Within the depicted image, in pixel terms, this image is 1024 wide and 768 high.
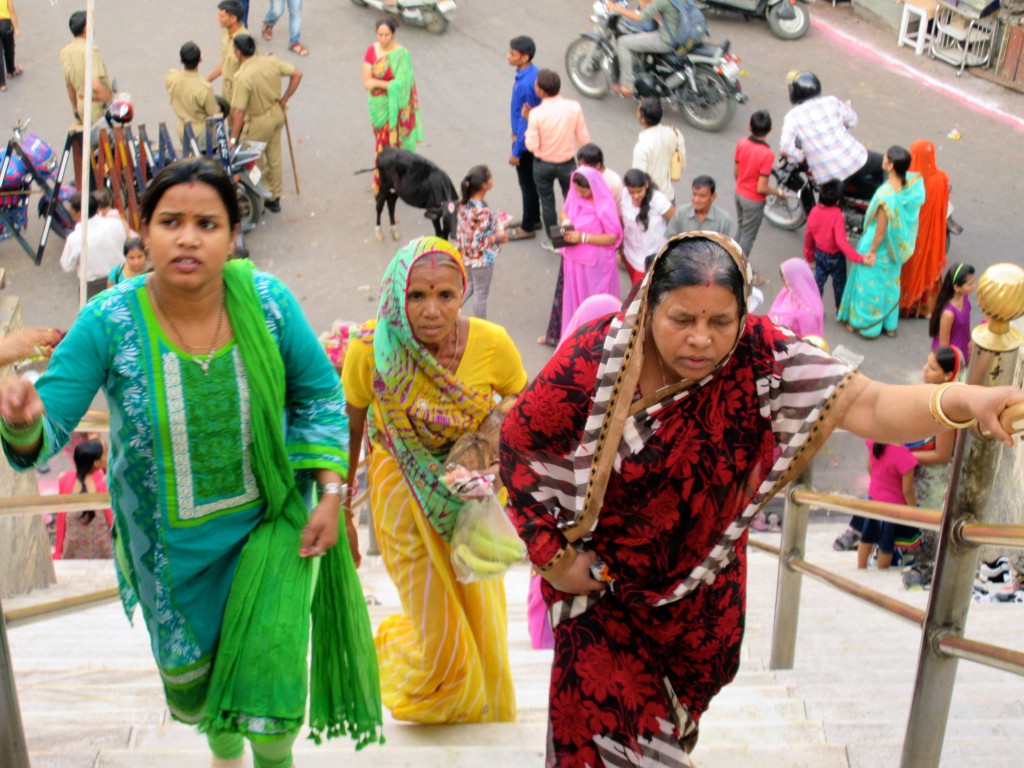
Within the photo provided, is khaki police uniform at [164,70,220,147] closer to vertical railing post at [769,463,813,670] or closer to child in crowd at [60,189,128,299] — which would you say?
child in crowd at [60,189,128,299]

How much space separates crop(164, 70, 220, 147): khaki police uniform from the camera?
10.4 meters

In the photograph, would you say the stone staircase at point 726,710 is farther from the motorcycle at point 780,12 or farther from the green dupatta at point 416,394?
the motorcycle at point 780,12

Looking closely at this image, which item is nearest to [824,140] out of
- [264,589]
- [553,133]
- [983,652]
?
[553,133]

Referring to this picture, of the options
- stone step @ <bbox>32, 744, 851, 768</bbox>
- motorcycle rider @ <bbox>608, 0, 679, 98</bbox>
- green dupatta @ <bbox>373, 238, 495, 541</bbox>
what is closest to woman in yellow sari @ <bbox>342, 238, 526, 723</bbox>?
green dupatta @ <bbox>373, 238, 495, 541</bbox>

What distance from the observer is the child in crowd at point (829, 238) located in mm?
9180

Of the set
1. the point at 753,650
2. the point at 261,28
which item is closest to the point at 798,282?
the point at 753,650

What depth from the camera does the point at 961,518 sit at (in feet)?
9.16

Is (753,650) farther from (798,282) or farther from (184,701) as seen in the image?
(798,282)

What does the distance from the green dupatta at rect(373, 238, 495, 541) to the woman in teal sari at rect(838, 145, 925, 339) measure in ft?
19.2

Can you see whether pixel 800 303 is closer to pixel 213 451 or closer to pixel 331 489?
pixel 331 489

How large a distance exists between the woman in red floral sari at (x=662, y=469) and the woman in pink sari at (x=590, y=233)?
18.8ft

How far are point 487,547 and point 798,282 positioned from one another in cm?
433

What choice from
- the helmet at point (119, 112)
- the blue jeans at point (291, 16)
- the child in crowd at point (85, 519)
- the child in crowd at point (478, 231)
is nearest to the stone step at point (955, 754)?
the child in crowd at point (85, 519)

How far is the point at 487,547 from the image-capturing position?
3.88 metres
